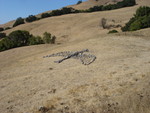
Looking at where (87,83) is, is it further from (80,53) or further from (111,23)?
(111,23)

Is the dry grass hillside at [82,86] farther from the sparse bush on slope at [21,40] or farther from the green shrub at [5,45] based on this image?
the green shrub at [5,45]

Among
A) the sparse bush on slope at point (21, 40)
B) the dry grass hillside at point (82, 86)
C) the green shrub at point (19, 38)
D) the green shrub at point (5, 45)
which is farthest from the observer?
the green shrub at point (19, 38)

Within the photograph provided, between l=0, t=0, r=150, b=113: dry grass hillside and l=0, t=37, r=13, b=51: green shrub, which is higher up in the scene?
l=0, t=0, r=150, b=113: dry grass hillside

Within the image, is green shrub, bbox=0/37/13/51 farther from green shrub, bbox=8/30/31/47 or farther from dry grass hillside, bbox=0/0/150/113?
dry grass hillside, bbox=0/0/150/113

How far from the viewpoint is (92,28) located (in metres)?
54.4

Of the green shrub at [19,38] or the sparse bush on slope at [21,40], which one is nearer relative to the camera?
the sparse bush on slope at [21,40]

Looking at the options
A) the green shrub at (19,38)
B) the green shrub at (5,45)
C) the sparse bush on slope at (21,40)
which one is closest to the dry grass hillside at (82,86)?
the sparse bush on slope at (21,40)

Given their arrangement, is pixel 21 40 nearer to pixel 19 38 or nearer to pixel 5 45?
pixel 19 38

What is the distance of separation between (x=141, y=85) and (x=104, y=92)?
2.40 meters

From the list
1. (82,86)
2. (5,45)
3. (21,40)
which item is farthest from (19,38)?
(82,86)

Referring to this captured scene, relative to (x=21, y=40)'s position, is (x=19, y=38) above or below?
above

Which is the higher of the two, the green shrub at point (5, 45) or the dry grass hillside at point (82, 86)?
the dry grass hillside at point (82, 86)

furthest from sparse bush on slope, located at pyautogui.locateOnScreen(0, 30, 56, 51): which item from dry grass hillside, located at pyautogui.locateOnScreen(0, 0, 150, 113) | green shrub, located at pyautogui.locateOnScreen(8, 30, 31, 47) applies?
dry grass hillside, located at pyautogui.locateOnScreen(0, 0, 150, 113)

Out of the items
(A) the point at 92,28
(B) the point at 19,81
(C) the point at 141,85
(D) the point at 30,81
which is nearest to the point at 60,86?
(D) the point at 30,81
